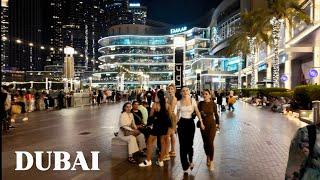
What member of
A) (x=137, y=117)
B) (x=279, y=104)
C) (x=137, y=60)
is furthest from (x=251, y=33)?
(x=137, y=60)

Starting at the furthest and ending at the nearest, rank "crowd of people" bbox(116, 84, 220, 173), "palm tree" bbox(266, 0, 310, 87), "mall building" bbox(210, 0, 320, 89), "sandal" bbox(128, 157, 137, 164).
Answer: "palm tree" bbox(266, 0, 310, 87) < "mall building" bbox(210, 0, 320, 89) < "sandal" bbox(128, 157, 137, 164) < "crowd of people" bbox(116, 84, 220, 173)

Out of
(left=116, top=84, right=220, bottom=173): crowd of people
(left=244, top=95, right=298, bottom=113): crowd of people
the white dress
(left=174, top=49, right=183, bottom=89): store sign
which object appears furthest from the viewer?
(left=244, top=95, right=298, bottom=113): crowd of people

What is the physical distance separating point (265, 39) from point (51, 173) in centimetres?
4367

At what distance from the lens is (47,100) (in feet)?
118

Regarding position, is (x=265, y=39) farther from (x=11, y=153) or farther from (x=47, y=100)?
(x=11, y=153)

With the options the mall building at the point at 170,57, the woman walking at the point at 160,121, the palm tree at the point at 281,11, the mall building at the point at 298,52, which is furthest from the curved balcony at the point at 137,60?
the woman walking at the point at 160,121

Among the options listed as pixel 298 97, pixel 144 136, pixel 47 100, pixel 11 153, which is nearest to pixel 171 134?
pixel 144 136

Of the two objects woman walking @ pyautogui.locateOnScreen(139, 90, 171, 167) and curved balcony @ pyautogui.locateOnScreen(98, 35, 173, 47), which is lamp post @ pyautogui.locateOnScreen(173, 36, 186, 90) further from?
curved balcony @ pyautogui.locateOnScreen(98, 35, 173, 47)

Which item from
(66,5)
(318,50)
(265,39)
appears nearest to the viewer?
(318,50)

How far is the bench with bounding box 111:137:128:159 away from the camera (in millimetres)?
10586

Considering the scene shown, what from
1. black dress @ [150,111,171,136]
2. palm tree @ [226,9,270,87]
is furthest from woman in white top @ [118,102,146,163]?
palm tree @ [226,9,270,87]

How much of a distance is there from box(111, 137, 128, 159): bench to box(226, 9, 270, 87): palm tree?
118 feet

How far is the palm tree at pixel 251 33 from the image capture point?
46.0m

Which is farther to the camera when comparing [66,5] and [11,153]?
[66,5]
